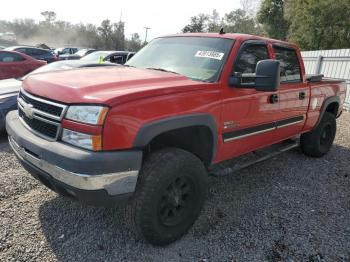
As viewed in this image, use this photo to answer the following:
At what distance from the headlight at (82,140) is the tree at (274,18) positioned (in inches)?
1062

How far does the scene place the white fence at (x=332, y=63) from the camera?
1046cm

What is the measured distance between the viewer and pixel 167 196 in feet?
9.24

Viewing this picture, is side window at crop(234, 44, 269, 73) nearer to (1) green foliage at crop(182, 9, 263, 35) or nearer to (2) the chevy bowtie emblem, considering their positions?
(2) the chevy bowtie emblem

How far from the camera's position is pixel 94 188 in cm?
236

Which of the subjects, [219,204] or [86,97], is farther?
[219,204]

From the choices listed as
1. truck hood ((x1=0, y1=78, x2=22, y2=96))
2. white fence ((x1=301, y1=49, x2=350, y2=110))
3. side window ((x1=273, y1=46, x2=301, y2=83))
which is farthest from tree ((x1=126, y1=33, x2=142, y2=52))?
side window ((x1=273, y1=46, x2=301, y2=83))

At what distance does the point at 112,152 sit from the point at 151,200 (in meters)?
0.55

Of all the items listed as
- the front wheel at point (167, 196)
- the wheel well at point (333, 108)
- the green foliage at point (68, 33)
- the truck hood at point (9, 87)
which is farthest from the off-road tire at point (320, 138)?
the green foliage at point (68, 33)

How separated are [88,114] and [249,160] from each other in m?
2.43

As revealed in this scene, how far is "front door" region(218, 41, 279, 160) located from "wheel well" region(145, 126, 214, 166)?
8.1 inches

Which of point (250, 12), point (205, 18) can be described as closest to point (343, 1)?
point (250, 12)

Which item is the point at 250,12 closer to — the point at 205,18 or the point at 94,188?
the point at 205,18

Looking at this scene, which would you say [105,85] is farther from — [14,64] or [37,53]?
[37,53]

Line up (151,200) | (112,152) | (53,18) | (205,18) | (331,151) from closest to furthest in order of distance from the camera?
(112,152)
(151,200)
(331,151)
(205,18)
(53,18)
